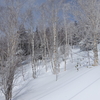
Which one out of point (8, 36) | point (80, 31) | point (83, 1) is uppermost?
point (83, 1)

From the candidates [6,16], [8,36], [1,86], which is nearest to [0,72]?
[1,86]

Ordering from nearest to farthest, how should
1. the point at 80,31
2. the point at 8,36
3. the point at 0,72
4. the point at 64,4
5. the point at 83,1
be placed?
the point at 0,72 → the point at 8,36 → the point at 83,1 → the point at 80,31 → the point at 64,4

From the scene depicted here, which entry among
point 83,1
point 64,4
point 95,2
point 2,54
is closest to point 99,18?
point 95,2

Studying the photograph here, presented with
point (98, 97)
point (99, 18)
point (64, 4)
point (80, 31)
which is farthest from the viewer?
point (64, 4)

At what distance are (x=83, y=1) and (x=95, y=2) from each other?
82 centimetres

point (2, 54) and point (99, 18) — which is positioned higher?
point (99, 18)

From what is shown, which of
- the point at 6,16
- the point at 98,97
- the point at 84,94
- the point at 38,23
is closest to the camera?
the point at 98,97

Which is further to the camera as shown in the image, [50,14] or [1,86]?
[50,14]

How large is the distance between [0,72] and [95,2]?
711cm

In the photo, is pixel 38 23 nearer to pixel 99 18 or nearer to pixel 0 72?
pixel 99 18

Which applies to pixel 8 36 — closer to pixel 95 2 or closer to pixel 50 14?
pixel 50 14

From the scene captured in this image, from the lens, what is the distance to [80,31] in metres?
6.96

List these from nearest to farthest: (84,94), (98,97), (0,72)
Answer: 1. (98,97)
2. (84,94)
3. (0,72)

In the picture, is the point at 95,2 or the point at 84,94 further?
the point at 95,2
